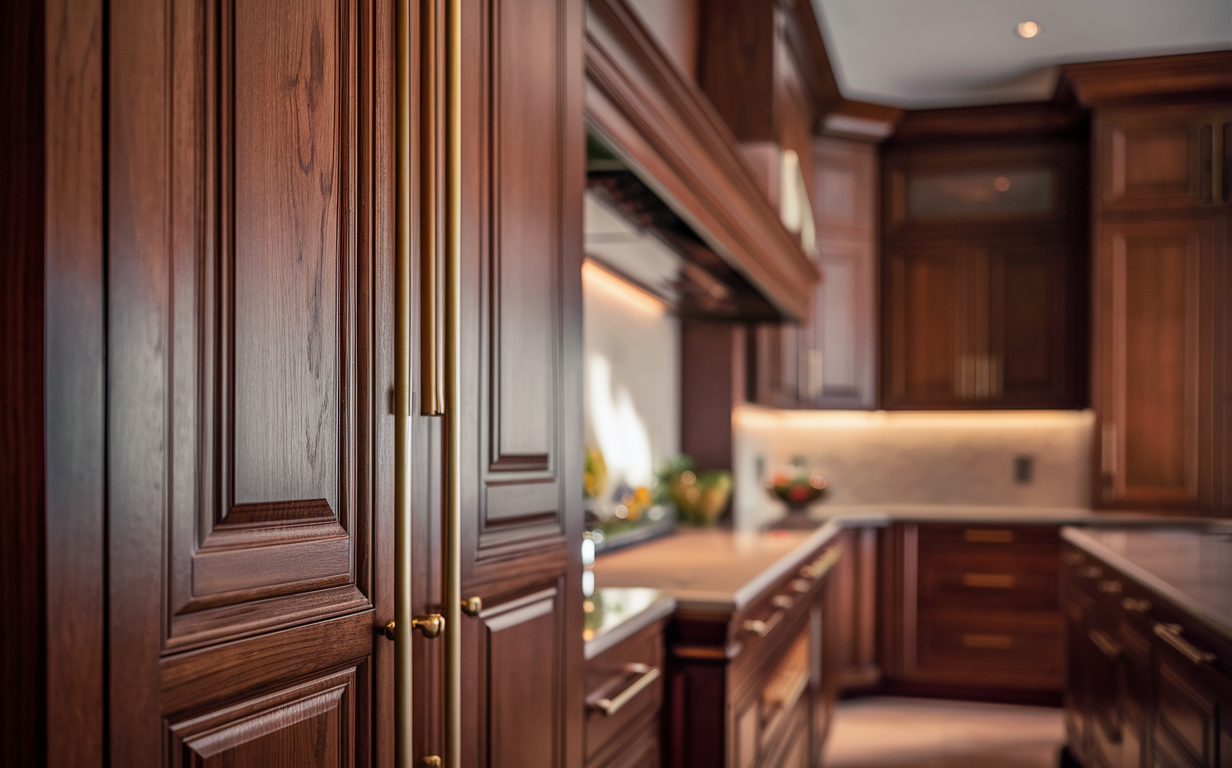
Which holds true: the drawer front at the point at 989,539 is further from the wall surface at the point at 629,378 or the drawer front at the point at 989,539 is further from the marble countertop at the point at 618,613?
the marble countertop at the point at 618,613

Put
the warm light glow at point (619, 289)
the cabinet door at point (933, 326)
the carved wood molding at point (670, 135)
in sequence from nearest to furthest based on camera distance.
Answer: the carved wood molding at point (670, 135) < the warm light glow at point (619, 289) < the cabinet door at point (933, 326)

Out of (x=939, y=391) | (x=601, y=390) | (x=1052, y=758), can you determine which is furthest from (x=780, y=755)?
(x=939, y=391)

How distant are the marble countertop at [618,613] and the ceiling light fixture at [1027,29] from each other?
3234 millimetres

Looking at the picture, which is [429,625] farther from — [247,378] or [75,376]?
[75,376]

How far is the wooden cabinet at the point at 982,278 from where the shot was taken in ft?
16.8

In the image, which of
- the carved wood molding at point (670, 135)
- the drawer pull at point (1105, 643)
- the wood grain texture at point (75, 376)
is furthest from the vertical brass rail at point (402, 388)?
the drawer pull at point (1105, 643)

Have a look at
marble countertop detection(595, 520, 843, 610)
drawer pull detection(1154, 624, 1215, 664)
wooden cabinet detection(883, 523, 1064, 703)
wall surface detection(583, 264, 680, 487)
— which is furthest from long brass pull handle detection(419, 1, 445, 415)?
wooden cabinet detection(883, 523, 1064, 703)

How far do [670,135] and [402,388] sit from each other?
1.03m

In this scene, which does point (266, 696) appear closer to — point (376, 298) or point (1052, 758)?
point (376, 298)

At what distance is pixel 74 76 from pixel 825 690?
3527 millimetres

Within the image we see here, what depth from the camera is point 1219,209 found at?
473 centimetres

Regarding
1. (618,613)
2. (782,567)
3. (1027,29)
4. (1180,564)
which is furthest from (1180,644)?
(1027,29)

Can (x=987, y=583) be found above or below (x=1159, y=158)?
below

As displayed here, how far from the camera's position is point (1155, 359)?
4.81 metres
